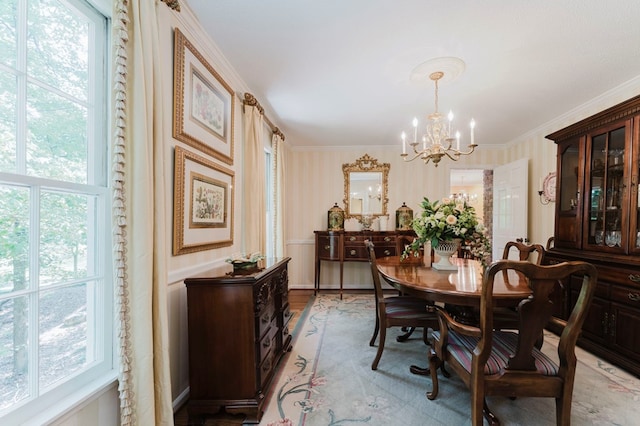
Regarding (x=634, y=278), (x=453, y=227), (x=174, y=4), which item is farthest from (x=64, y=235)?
(x=634, y=278)

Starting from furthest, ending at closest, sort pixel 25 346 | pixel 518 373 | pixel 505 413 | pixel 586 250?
pixel 586 250 < pixel 505 413 < pixel 518 373 < pixel 25 346

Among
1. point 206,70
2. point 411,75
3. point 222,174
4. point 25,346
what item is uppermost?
point 411,75

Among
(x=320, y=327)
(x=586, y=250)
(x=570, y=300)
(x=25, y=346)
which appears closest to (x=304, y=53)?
(x=25, y=346)

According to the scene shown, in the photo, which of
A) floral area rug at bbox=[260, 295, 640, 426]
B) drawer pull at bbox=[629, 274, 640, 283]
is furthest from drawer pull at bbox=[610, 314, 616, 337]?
drawer pull at bbox=[629, 274, 640, 283]

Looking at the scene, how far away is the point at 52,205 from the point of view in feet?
3.61

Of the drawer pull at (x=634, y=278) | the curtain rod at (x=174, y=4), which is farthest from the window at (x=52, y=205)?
the drawer pull at (x=634, y=278)

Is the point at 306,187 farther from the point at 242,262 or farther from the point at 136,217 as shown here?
the point at 136,217

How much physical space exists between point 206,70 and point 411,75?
1726mm

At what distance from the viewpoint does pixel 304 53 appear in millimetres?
2145

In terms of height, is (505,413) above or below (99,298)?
below

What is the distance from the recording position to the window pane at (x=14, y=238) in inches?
36.7

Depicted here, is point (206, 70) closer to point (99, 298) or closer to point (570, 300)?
point (99, 298)

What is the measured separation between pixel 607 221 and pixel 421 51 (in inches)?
91.6

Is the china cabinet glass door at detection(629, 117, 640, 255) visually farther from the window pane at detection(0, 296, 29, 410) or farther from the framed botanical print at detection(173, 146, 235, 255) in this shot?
the window pane at detection(0, 296, 29, 410)
